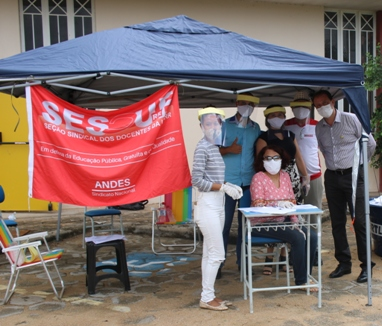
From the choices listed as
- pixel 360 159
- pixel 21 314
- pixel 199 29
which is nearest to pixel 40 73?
pixel 199 29

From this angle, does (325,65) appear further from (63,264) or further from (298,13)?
(298,13)

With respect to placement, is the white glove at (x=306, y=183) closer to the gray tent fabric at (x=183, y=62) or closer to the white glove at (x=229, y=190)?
the gray tent fabric at (x=183, y=62)

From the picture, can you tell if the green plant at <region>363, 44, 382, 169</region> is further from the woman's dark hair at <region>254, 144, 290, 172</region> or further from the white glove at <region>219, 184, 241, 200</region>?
the white glove at <region>219, 184, 241, 200</region>

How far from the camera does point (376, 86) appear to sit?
339 inches


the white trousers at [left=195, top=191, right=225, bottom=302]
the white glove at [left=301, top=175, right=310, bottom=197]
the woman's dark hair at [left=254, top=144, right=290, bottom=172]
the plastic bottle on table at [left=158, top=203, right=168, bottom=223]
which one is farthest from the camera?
the plastic bottle on table at [left=158, top=203, right=168, bottom=223]

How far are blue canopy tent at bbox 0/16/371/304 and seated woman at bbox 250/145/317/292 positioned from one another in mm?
682

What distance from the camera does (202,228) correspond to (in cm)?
402

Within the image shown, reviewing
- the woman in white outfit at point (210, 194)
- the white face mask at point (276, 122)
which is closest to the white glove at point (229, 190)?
the woman in white outfit at point (210, 194)

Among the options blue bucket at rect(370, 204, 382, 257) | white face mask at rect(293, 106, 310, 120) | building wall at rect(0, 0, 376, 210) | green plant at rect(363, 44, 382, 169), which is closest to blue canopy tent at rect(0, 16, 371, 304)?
white face mask at rect(293, 106, 310, 120)

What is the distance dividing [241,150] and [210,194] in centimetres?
91

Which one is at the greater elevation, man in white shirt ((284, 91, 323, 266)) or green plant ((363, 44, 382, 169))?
green plant ((363, 44, 382, 169))

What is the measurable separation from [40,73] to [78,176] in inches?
37.9

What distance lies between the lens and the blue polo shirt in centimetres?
475

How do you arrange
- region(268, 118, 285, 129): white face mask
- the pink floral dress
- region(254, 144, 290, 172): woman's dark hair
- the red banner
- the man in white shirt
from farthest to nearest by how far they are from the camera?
the man in white shirt < region(268, 118, 285, 129): white face mask < region(254, 144, 290, 172): woman's dark hair < the pink floral dress < the red banner
